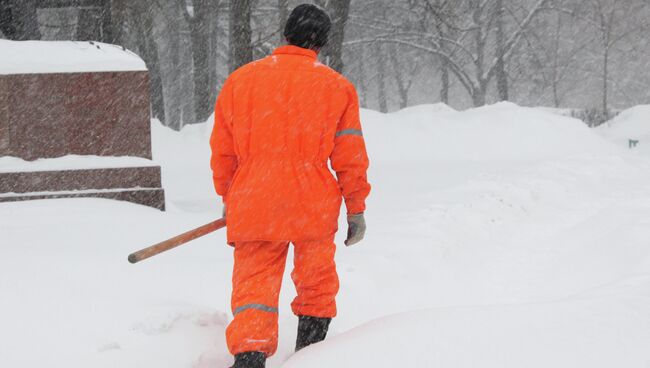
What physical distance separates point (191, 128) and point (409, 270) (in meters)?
10.7

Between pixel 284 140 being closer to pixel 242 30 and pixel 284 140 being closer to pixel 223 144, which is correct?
pixel 223 144

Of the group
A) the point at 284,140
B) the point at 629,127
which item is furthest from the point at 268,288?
the point at 629,127

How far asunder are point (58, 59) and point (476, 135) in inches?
420

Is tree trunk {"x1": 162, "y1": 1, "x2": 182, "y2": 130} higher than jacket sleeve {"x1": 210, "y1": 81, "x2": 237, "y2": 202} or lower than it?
lower

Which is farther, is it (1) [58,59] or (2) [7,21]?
(2) [7,21]

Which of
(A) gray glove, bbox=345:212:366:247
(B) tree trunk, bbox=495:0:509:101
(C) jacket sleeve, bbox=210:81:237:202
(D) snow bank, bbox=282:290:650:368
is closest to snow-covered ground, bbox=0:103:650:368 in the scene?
(D) snow bank, bbox=282:290:650:368

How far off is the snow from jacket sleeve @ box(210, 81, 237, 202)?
3.98m

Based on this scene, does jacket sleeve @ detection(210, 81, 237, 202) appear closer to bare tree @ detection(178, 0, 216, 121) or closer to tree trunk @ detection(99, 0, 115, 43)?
tree trunk @ detection(99, 0, 115, 43)

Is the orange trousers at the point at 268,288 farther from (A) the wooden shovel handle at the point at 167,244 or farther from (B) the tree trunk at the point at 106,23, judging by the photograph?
(B) the tree trunk at the point at 106,23

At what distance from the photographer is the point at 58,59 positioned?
23.7 ft

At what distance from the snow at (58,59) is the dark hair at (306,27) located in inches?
158

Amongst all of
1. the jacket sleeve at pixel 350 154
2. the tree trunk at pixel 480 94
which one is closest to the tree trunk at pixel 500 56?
the tree trunk at pixel 480 94

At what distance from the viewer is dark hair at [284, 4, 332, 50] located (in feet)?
11.6

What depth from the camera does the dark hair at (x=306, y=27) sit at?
11.6 feet
